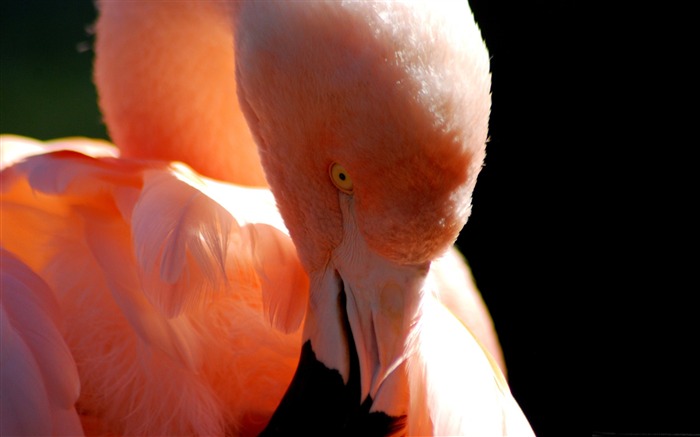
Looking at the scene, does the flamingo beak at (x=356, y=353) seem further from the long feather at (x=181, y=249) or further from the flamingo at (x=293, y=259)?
the long feather at (x=181, y=249)

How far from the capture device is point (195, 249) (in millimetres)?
1269

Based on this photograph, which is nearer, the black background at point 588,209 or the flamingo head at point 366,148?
the flamingo head at point 366,148

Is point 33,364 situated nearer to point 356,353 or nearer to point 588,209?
point 356,353

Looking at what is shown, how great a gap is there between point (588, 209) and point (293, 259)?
2.22 meters

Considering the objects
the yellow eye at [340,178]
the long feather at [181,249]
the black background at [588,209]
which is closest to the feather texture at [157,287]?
the long feather at [181,249]

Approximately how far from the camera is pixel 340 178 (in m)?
1.29

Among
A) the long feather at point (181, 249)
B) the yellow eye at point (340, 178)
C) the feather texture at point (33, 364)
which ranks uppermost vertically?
the yellow eye at point (340, 178)

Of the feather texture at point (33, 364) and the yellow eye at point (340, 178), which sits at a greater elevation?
the yellow eye at point (340, 178)

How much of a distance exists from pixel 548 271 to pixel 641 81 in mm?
820

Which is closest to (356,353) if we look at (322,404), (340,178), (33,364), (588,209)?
(322,404)

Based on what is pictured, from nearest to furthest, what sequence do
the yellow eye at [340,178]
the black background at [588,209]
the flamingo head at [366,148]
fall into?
the flamingo head at [366,148] < the yellow eye at [340,178] < the black background at [588,209]

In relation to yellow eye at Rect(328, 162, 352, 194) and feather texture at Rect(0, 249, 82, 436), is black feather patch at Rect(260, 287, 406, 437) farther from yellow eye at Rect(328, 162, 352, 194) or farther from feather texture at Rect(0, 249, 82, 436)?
feather texture at Rect(0, 249, 82, 436)

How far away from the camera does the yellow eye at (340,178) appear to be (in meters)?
1.27

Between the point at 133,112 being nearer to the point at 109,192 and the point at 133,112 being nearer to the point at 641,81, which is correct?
the point at 109,192
